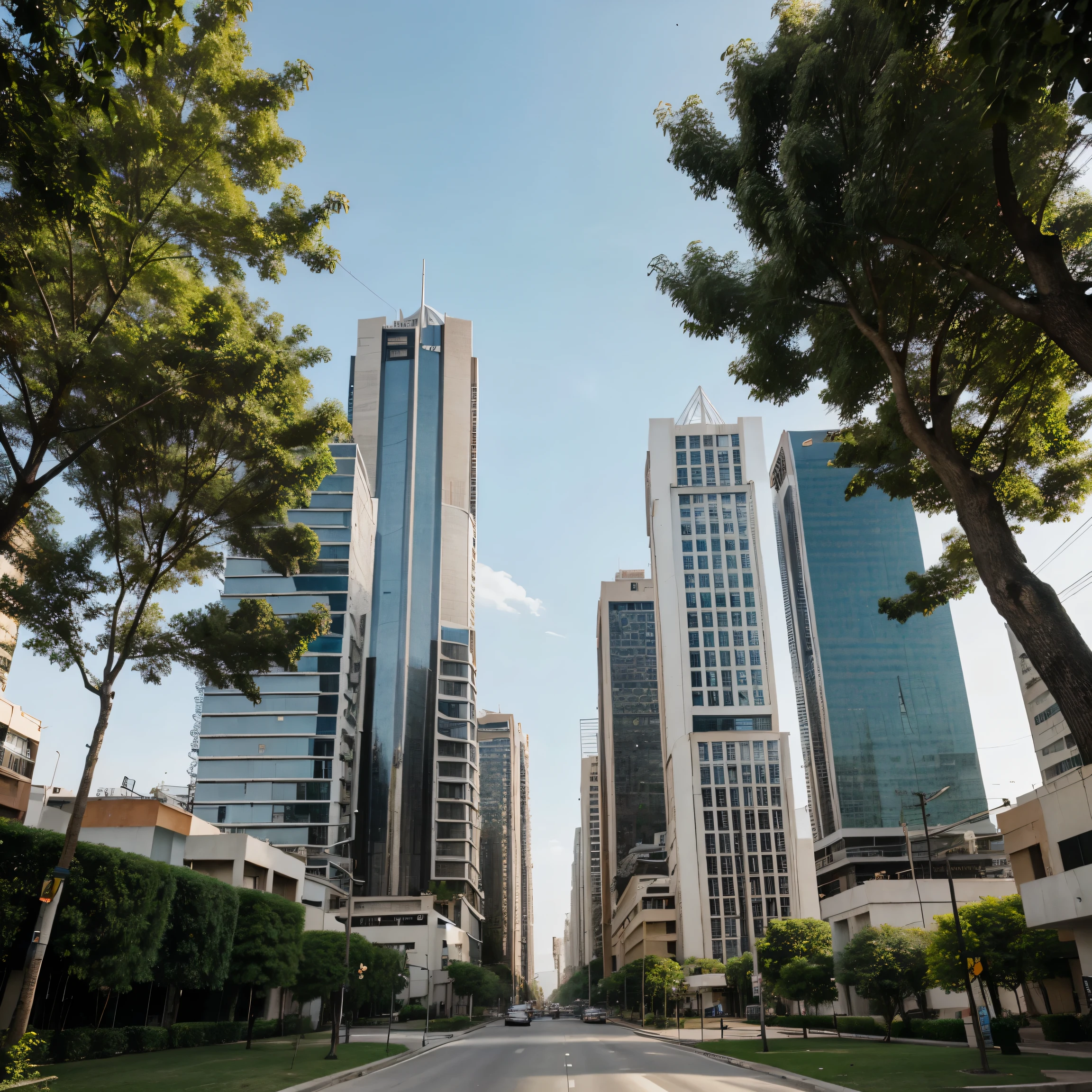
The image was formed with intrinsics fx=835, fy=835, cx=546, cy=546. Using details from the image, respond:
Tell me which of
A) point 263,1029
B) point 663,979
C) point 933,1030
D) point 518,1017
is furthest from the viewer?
point 663,979

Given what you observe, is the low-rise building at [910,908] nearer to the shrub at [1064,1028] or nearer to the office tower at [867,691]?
the shrub at [1064,1028]

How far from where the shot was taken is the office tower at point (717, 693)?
110312 millimetres

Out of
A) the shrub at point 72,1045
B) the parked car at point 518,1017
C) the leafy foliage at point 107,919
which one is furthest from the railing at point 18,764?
the parked car at point 518,1017

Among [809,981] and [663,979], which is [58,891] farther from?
[663,979]

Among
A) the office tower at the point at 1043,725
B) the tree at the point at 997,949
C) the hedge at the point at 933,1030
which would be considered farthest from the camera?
the office tower at the point at 1043,725

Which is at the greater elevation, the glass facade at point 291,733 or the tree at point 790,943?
the glass facade at point 291,733

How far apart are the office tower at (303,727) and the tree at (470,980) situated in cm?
1818

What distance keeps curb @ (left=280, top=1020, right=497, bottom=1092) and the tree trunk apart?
20.2 ft

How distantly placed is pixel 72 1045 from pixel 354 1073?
11.1 meters

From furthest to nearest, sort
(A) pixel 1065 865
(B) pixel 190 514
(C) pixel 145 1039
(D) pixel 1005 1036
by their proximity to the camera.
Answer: (A) pixel 1065 865
(C) pixel 145 1039
(D) pixel 1005 1036
(B) pixel 190 514

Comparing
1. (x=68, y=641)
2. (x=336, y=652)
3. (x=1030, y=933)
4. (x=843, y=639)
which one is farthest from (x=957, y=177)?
(x=843, y=639)

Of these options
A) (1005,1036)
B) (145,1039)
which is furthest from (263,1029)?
(1005,1036)

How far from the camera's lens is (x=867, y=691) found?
151000 millimetres

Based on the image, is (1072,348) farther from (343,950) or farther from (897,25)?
(343,950)
